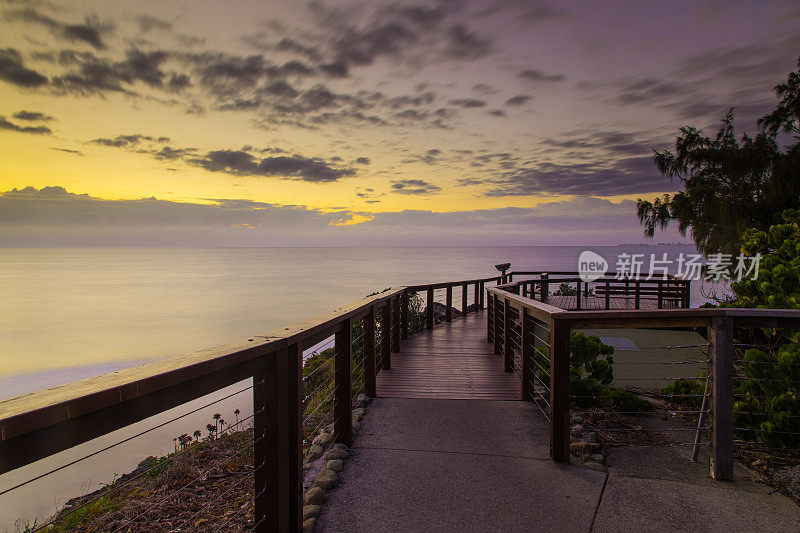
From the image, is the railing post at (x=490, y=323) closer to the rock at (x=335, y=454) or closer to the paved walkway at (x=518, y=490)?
the paved walkway at (x=518, y=490)

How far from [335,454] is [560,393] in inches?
76.4

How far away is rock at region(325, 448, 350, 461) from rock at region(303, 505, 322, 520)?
618 mm

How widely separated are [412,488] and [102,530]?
2.72m

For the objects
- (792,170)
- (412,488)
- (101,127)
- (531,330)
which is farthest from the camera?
(101,127)

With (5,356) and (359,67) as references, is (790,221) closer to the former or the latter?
(359,67)

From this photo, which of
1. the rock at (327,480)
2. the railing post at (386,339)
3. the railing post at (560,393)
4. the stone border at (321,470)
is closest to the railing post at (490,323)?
Result: the railing post at (386,339)

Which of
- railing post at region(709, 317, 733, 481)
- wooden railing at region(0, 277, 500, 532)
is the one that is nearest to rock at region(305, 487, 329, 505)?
wooden railing at region(0, 277, 500, 532)

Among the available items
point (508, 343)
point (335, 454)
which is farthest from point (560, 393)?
point (508, 343)

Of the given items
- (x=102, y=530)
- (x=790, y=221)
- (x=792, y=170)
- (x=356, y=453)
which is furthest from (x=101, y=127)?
(x=792, y=170)

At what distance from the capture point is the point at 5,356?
1809 centimetres

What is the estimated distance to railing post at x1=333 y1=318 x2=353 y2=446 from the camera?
3551mm

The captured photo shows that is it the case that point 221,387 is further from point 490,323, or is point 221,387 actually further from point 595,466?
point 490,323

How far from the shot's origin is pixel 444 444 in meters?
3.73

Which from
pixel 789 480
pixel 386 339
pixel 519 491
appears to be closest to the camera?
pixel 519 491
